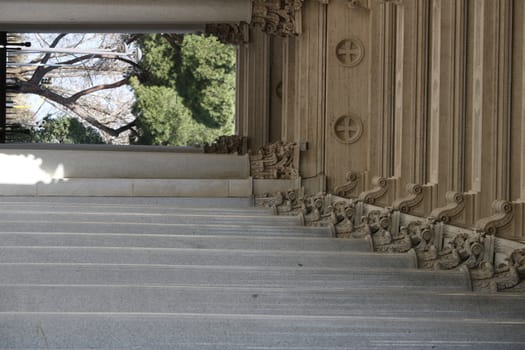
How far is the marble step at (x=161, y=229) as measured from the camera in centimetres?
1136

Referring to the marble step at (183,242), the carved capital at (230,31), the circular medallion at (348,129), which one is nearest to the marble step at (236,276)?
the marble step at (183,242)

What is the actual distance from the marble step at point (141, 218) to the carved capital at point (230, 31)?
6749 mm

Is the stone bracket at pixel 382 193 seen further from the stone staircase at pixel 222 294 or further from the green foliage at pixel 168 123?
the green foliage at pixel 168 123

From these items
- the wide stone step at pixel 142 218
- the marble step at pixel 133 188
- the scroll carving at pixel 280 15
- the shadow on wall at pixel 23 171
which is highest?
the scroll carving at pixel 280 15

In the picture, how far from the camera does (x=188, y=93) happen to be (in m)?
30.2

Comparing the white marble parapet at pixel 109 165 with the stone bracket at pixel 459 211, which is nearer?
the stone bracket at pixel 459 211

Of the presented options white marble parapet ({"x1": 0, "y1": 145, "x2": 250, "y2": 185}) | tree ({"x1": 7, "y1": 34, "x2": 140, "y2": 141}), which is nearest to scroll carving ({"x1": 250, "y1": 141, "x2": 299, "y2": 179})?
white marble parapet ({"x1": 0, "y1": 145, "x2": 250, "y2": 185})

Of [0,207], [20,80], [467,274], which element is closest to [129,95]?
[20,80]

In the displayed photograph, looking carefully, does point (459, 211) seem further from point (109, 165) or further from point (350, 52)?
point (109, 165)

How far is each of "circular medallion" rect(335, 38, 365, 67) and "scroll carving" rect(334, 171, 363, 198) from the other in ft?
5.25

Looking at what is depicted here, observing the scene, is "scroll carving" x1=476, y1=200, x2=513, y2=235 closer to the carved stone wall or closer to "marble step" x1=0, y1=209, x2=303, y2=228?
the carved stone wall

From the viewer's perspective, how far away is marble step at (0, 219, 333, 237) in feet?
37.3

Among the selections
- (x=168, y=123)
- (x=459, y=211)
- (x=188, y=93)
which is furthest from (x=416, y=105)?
(x=188, y=93)

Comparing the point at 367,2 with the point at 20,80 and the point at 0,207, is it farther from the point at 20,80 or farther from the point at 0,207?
the point at 20,80
